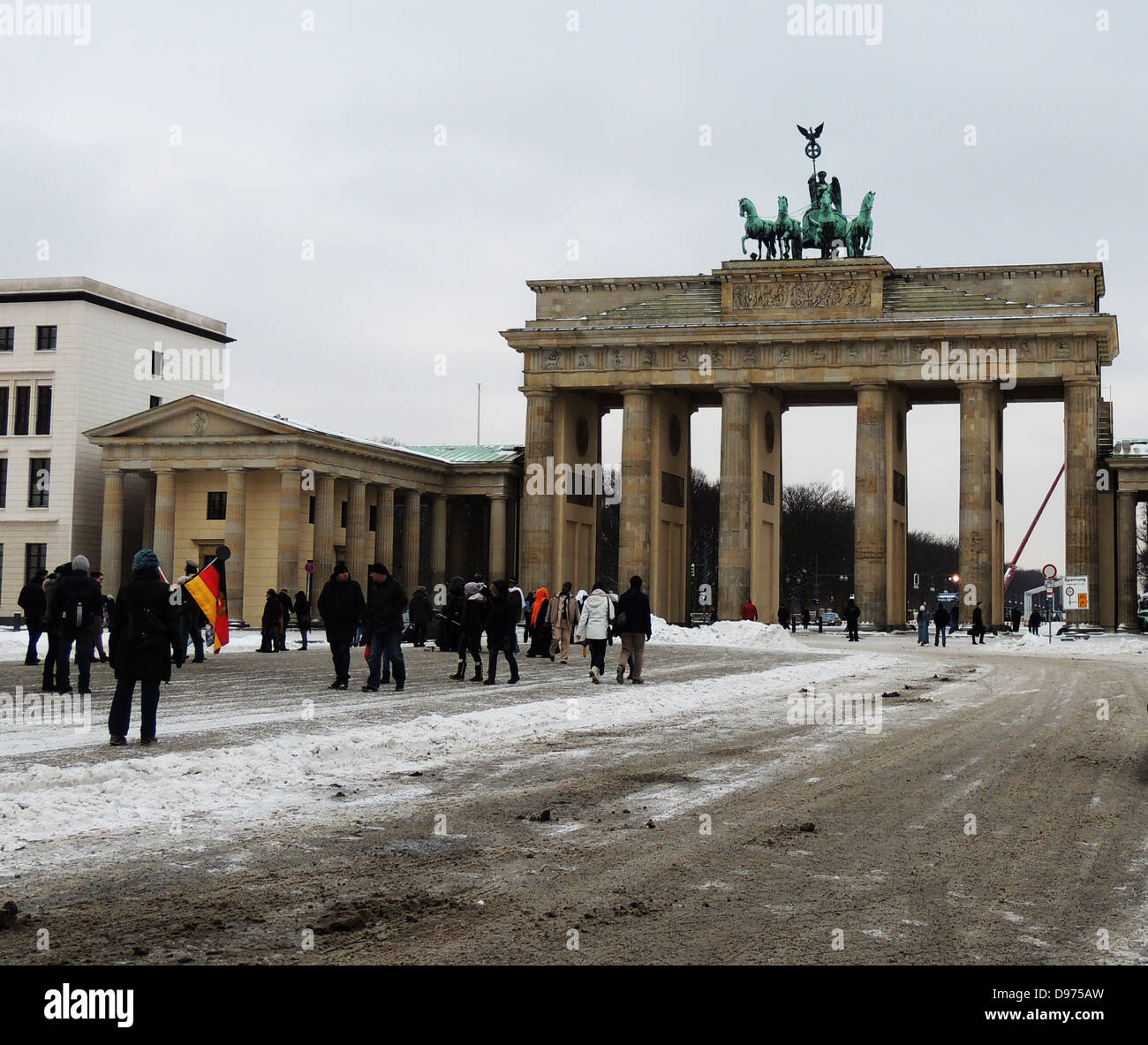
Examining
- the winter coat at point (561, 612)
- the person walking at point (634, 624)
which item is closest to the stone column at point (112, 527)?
the winter coat at point (561, 612)

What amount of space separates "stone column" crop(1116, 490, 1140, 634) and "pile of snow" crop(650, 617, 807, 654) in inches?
727

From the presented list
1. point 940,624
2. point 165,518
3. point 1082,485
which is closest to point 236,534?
point 165,518

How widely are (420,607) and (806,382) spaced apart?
41210 mm

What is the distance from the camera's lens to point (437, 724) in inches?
655

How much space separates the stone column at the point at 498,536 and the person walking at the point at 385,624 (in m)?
54.5

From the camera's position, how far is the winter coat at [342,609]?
23.2m

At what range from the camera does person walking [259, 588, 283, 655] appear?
36625 millimetres

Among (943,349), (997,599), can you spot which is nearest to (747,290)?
(943,349)

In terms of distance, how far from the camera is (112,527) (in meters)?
70.1

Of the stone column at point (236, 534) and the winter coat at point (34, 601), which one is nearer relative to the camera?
the winter coat at point (34, 601)

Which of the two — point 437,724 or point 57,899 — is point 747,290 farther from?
point 57,899

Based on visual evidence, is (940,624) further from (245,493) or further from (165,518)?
(165,518)

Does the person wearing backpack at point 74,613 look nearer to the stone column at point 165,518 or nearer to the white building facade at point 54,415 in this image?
the stone column at point 165,518
